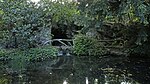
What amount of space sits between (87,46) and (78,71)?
11.4ft

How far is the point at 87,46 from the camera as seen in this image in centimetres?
1523

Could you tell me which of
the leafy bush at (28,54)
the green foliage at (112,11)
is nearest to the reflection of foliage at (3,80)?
the leafy bush at (28,54)

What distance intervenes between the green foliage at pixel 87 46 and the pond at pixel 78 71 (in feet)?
1.56

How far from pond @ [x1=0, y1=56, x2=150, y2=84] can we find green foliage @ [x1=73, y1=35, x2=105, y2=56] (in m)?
0.48

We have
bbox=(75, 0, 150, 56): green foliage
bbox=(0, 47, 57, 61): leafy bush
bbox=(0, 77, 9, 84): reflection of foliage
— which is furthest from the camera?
bbox=(0, 47, 57, 61): leafy bush

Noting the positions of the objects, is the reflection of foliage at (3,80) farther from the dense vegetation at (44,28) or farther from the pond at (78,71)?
the dense vegetation at (44,28)

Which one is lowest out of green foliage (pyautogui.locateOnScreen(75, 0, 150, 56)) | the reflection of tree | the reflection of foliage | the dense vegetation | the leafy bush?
the reflection of tree

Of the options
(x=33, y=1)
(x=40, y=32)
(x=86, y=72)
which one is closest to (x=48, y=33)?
(x=40, y=32)

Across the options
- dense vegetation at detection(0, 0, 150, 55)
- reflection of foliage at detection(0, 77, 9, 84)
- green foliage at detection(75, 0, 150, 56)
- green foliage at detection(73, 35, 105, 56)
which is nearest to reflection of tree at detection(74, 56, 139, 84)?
green foliage at detection(73, 35, 105, 56)

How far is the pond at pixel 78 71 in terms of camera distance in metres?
10.3

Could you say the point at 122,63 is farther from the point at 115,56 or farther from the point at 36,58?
the point at 36,58

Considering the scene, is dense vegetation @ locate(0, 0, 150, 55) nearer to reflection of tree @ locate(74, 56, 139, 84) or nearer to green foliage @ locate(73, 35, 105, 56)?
green foliage @ locate(73, 35, 105, 56)

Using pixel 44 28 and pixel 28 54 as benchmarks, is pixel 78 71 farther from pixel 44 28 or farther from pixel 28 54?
pixel 44 28

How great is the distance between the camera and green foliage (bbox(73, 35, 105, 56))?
15.2 meters
